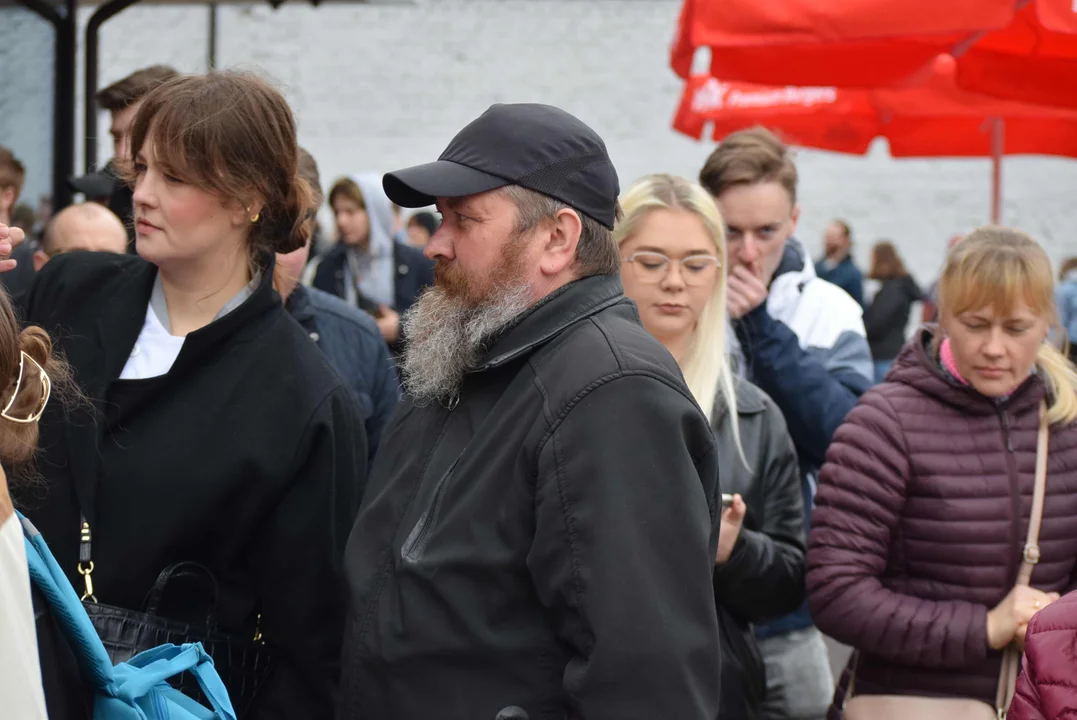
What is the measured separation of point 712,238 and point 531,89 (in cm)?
1320

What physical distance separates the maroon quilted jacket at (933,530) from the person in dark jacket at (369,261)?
4.33 metres

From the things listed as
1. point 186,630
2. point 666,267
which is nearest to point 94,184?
point 666,267

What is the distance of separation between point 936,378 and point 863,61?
3.72 metres

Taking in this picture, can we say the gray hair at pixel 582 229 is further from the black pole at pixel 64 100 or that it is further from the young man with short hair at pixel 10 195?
the black pole at pixel 64 100

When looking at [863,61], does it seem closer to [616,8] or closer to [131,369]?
[131,369]

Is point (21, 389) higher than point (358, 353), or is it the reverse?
point (21, 389)

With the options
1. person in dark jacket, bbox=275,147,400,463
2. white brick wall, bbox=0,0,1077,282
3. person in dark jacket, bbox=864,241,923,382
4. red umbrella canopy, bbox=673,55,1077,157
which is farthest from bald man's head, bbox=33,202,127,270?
white brick wall, bbox=0,0,1077,282

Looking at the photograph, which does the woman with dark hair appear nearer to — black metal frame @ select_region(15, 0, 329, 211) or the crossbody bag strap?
the crossbody bag strap

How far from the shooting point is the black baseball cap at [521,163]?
2158mm

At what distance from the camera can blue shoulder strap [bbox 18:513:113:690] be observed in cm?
182

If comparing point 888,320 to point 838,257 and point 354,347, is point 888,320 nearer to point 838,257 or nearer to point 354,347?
point 838,257

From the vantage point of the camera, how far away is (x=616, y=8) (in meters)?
16.1

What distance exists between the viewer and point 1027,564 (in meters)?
2.88

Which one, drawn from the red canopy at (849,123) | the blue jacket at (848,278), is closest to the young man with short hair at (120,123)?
the red canopy at (849,123)
